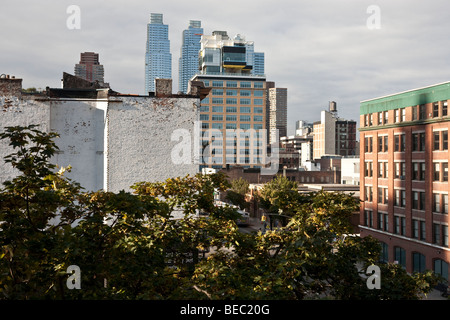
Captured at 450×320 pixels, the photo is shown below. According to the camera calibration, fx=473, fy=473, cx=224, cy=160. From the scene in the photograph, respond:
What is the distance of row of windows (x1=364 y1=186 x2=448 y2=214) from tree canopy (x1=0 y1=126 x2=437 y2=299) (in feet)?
112

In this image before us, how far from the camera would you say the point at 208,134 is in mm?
162000

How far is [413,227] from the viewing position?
5359 cm

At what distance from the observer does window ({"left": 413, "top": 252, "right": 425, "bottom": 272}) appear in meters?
51.4

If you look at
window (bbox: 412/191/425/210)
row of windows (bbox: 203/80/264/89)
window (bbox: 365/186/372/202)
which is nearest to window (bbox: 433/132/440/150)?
window (bbox: 412/191/425/210)

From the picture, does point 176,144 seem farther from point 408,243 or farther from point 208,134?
point 208,134

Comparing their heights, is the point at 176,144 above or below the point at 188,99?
below

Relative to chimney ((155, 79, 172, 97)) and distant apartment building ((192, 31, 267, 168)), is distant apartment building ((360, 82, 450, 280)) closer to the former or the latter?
chimney ((155, 79, 172, 97))

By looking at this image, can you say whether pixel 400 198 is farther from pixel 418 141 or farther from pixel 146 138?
pixel 146 138

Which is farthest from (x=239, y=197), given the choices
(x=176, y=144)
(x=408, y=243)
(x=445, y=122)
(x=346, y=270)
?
(x=346, y=270)

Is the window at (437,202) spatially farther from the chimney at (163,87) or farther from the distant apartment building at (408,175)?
the chimney at (163,87)

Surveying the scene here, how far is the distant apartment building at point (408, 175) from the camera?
49031mm
